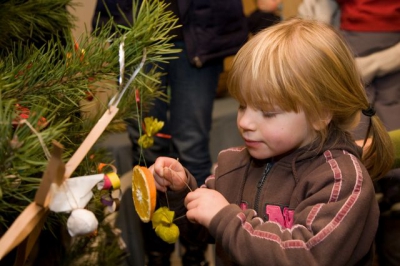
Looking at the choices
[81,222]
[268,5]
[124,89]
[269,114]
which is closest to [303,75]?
[269,114]

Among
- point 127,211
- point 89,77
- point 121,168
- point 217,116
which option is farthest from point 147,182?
point 217,116

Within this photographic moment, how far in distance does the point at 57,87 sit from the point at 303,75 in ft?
1.16

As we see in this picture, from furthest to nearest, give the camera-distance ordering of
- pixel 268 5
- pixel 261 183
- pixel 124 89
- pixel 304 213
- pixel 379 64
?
1. pixel 268 5
2. pixel 379 64
3. pixel 261 183
4. pixel 304 213
5. pixel 124 89

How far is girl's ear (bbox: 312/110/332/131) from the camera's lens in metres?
0.86

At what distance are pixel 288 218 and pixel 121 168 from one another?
109cm

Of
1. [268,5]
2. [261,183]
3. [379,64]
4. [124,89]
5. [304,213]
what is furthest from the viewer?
[268,5]

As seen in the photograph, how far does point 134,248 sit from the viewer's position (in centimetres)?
150

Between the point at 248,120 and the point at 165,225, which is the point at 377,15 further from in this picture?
the point at 165,225

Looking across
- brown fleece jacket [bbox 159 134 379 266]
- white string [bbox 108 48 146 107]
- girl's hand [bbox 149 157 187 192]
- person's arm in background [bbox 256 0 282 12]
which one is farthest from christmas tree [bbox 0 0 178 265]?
person's arm in background [bbox 256 0 282 12]

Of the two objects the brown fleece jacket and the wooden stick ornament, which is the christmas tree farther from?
the brown fleece jacket

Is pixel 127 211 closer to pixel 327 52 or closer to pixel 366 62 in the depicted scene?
pixel 366 62

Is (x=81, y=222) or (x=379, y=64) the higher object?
(x=81, y=222)

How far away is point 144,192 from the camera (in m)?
0.76

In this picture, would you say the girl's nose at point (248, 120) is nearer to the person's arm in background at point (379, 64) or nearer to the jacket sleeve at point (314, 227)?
the jacket sleeve at point (314, 227)
